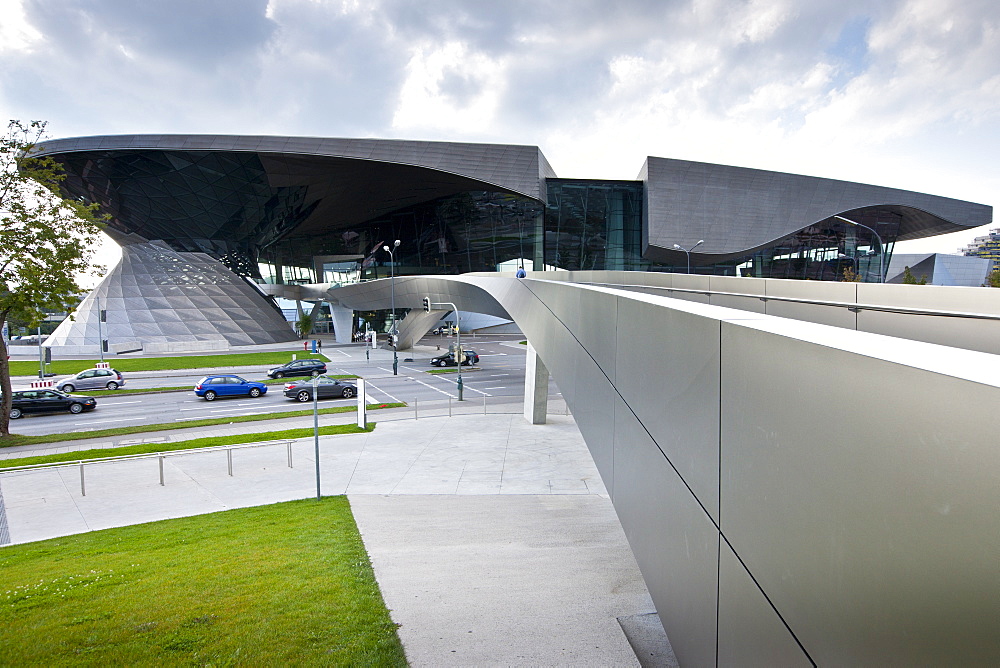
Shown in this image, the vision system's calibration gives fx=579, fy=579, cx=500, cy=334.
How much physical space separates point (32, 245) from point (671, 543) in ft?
76.5

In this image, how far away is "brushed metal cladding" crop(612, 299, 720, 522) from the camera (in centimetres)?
324

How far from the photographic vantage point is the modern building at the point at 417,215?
49.5 metres

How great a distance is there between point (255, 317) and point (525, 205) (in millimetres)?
29523

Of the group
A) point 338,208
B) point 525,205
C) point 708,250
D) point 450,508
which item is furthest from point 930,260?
point 450,508

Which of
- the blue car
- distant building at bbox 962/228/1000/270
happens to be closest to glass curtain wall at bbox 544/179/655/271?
the blue car

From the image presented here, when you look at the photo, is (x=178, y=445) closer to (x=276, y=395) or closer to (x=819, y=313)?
(x=276, y=395)

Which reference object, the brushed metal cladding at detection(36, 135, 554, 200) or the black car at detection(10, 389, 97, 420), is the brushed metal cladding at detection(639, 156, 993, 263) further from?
the black car at detection(10, 389, 97, 420)

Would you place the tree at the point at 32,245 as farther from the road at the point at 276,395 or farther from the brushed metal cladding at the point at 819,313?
the brushed metal cladding at the point at 819,313

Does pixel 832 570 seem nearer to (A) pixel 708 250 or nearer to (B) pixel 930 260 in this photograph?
(A) pixel 708 250

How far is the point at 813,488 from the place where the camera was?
219 centimetres

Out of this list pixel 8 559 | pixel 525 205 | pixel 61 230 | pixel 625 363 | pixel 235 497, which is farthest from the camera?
pixel 525 205

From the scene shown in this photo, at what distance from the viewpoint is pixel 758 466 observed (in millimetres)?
2660

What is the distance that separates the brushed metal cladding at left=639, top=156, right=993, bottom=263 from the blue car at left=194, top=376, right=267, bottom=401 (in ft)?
119

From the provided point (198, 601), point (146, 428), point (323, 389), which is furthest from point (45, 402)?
point (198, 601)
